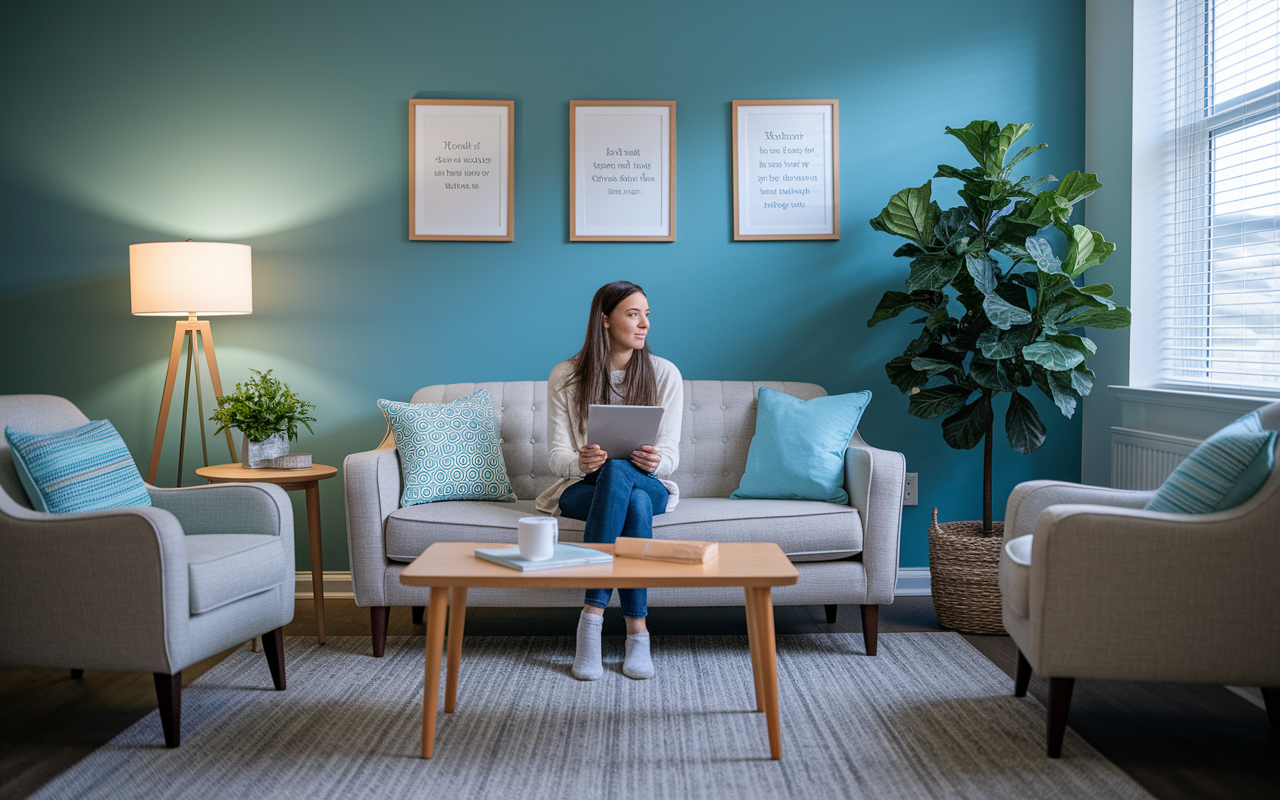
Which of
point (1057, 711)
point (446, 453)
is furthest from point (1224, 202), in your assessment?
point (446, 453)

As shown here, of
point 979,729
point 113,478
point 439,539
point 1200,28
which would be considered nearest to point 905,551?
point 979,729

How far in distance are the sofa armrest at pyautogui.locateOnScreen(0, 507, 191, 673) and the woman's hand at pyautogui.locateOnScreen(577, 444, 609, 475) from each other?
1060mm

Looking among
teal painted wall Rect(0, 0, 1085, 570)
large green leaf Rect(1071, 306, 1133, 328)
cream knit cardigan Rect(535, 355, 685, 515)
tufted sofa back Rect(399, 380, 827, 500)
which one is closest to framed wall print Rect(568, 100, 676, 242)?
teal painted wall Rect(0, 0, 1085, 570)

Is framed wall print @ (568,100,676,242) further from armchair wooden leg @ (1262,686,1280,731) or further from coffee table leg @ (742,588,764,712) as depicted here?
armchair wooden leg @ (1262,686,1280,731)

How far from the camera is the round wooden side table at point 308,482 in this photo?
109 inches

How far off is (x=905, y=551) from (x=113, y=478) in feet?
9.28

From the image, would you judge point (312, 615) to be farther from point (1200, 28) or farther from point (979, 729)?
point (1200, 28)

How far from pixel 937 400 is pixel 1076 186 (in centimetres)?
85

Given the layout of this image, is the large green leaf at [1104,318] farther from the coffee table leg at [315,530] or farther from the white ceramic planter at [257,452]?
the white ceramic planter at [257,452]

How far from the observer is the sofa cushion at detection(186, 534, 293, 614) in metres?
2.02

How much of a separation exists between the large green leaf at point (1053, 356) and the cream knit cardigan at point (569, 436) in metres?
1.15

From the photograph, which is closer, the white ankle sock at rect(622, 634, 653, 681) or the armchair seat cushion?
the armchair seat cushion

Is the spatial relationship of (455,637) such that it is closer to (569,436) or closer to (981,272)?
(569,436)

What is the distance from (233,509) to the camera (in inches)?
94.3
